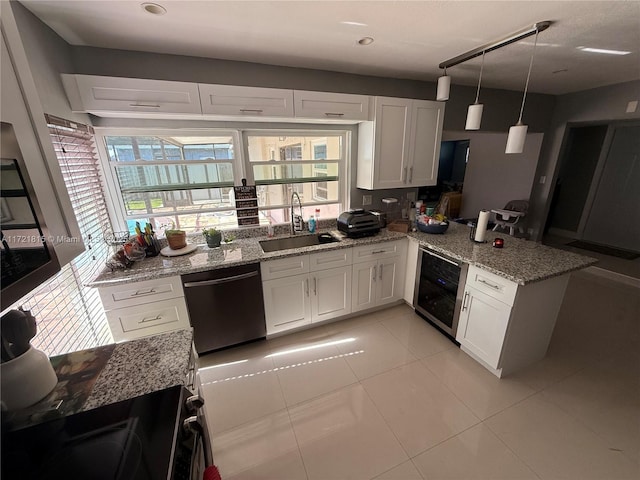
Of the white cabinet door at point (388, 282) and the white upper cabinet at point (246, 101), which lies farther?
the white cabinet door at point (388, 282)

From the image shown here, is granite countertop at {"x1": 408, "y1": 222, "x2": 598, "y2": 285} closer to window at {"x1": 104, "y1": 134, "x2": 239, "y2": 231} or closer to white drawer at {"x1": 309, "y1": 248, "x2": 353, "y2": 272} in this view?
white drawer at {"x1": 309, "y1": 248, "x2": 353, "y2": 272}

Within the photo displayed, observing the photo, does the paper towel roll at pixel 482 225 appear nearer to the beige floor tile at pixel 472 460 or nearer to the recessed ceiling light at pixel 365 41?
the beige floor tile at pixel 472 460

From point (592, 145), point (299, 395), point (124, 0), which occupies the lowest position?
point (299, 395)

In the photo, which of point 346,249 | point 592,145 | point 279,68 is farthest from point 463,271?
point 592,145

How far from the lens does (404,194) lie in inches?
123

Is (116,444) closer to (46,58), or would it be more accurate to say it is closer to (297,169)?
(46,58)

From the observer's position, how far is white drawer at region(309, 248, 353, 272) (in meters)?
2.33

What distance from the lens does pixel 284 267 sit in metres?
2.24

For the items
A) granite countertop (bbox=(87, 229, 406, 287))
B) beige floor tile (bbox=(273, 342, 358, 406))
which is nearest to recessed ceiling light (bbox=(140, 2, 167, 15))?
granite countertop (bbox=(87, 229, 406, 287))

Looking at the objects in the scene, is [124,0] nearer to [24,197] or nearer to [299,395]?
[24,197]

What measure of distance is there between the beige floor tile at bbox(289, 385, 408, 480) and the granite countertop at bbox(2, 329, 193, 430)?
3.37ft

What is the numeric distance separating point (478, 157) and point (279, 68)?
437 centimetres

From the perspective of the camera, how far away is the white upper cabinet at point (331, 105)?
2.18m

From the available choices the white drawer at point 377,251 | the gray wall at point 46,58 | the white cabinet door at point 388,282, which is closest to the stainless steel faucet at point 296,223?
the white drawer at point 377,251
